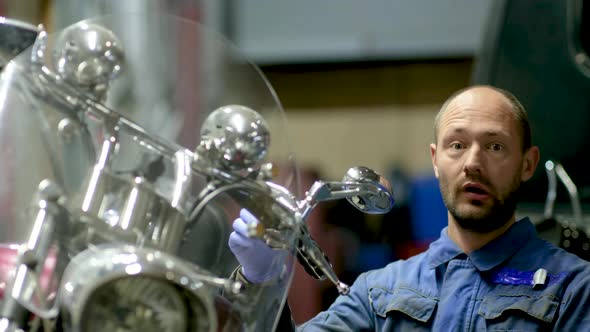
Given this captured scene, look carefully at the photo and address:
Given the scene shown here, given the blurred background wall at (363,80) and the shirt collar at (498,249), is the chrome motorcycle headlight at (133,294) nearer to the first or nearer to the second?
the shirt collar at (498,249)

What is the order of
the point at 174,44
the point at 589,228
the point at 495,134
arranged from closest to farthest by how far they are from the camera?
the point at 174,44, the point at 495,134, the point at 589,228

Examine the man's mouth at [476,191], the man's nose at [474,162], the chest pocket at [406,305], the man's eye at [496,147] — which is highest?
the man's eye at [496,147]

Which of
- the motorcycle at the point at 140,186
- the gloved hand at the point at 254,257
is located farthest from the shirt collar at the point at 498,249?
the gloved hand at the point at 254,257

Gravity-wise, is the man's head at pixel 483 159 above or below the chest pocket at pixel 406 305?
above

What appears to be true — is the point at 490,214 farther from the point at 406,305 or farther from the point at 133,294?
the point at 133,294

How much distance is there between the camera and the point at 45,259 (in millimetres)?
1173

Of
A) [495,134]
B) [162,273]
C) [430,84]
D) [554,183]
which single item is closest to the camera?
[162,273]

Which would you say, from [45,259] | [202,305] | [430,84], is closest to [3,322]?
[45,259]

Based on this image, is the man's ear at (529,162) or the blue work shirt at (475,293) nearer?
the blue work shirt at (475,293)

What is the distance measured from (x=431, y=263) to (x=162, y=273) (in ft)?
2.41

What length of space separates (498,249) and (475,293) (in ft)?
→ 0.28

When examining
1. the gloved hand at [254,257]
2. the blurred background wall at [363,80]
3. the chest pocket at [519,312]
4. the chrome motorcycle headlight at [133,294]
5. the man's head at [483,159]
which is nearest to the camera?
the chrome motorcycle headlight at [133,294]

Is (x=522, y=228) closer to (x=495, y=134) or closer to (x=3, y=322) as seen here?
(x=495, y=134)

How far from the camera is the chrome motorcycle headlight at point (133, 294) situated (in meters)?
1.11
